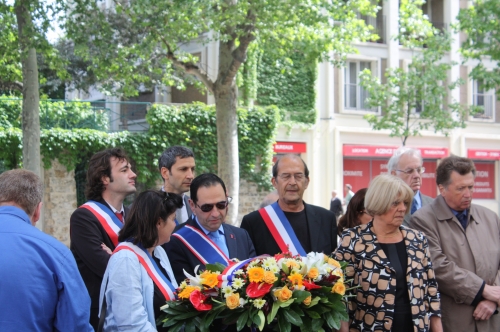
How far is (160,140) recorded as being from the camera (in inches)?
883

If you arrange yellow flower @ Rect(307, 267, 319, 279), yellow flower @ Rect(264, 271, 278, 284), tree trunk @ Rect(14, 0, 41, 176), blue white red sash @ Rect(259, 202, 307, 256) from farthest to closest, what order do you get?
1. tree trunk @ Rect(14, 0, 41, 176)
2. blue white red sash @ Rect(259, 202, 307, 256)
3. yellow flower @ Rect(307, 267, 319, 279)
4. yellow flower @ Rect(264, 271, 278, 284)

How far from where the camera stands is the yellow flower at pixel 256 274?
3.86 meters

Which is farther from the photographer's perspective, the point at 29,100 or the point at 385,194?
the point at 29,100

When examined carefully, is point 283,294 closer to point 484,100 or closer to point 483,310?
point 483,310

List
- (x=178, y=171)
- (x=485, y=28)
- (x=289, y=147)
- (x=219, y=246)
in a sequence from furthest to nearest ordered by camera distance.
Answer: (x=289, y=147)
(x=485, y=28)
(x=178, y=171)
(x=219, y=246)

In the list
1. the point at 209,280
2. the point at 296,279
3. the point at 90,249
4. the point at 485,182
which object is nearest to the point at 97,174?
the point at 90,249

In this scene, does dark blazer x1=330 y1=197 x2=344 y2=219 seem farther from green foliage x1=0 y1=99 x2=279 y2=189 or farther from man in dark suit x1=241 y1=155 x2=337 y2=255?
man in dark suit x1=241 y1=155 x2=337 y2=255

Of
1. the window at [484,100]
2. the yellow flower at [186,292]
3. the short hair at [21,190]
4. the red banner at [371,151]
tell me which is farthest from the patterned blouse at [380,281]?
the window at [484,100]

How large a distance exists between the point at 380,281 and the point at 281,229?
0.92 metres

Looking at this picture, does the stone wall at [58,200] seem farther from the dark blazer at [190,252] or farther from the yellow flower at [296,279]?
the yellow flower at [296,279]

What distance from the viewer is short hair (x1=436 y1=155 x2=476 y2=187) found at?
17.8ft

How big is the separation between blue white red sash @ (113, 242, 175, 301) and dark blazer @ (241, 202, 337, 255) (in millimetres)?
1262

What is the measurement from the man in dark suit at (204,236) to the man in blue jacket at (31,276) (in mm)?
1093

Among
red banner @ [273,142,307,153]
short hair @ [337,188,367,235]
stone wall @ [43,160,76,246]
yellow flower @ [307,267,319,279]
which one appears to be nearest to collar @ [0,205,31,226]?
yellow flower @ [307,267,319,279]
